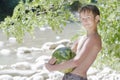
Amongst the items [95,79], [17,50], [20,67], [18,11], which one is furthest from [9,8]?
[18,11]

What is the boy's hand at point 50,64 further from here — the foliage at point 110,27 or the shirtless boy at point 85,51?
the foliage at point 110,27

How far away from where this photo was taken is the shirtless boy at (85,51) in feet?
8.40

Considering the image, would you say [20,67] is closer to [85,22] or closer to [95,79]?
[95,79]

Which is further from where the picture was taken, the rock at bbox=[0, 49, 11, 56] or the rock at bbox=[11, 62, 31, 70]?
the rock at bbox=[0, 49, 11, 56]

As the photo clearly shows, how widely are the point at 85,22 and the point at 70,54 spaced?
25cm

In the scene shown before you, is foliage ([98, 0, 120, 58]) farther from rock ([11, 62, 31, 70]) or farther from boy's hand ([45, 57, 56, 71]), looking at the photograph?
rock ([11, 62, 31, 70])

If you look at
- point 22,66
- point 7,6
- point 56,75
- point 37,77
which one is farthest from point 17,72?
point 7,6

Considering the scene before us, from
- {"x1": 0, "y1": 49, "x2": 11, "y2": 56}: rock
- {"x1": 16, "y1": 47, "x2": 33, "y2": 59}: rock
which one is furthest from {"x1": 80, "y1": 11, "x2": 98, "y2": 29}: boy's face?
{"x1": 0, "y1": 49, "x2": 11, "y2": 56}: rock

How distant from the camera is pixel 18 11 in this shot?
363 cm

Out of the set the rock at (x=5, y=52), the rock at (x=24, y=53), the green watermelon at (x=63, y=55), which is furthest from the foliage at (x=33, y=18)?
the rock at (x=5, y=52)

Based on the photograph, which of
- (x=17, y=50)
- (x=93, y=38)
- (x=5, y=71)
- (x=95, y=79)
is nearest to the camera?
(x=93, y=38)

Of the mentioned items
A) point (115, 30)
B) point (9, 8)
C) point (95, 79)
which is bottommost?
point (115, 30)

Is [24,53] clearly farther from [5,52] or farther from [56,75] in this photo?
[56,75]

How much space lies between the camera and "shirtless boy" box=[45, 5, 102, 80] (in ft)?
8.40
